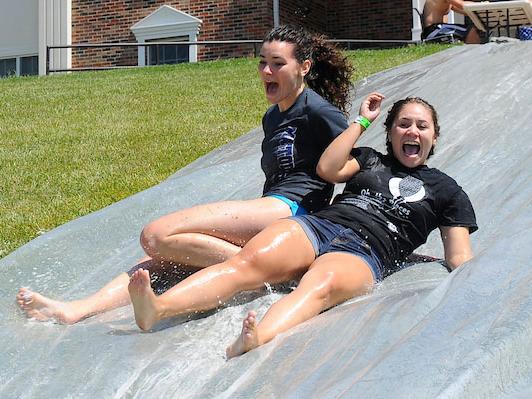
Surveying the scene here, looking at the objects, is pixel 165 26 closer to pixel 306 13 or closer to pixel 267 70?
pixel 306 13

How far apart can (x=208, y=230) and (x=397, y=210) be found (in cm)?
68

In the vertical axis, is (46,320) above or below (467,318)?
below

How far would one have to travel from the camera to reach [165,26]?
16750 millimetres

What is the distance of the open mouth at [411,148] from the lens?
11.1 feet

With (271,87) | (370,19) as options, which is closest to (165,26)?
(370,19)

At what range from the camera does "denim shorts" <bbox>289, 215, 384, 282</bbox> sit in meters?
3.14

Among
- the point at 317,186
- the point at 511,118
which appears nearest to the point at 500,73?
the point at 511,118

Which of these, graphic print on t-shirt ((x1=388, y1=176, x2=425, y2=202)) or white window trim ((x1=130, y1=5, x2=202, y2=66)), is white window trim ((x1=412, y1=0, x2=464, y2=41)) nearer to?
white window trim ((x1=130, y1=5, x2=202, y2=66))

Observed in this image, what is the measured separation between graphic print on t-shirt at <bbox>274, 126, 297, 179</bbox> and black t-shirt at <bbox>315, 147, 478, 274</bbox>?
246 millimetres

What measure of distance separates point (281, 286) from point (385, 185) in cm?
54

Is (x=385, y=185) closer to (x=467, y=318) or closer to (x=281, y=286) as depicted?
(x=281, y=286)

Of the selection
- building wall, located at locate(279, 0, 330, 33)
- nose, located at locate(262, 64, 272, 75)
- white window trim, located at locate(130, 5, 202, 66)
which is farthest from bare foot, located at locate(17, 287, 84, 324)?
white window trim, located at locate(130, 5, 202, 66)

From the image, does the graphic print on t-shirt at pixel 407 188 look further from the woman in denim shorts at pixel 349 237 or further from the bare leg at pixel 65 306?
the bare leg at pixel 65 306

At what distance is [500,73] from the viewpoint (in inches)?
233
